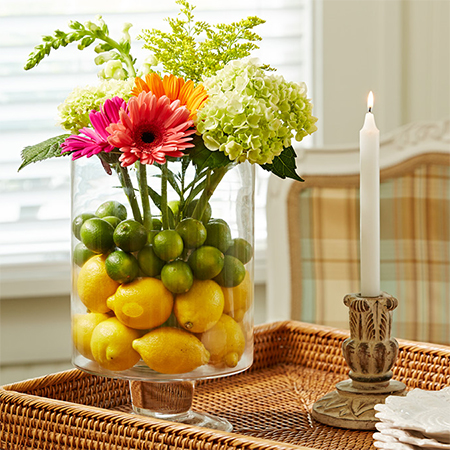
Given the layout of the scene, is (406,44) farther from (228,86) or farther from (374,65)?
(228,86)

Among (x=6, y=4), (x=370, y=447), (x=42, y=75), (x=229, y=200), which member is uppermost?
(x=6, y=4)

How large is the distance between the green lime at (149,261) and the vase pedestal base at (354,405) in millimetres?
251

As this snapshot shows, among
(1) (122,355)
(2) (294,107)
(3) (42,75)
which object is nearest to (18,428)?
(1) (122,355)

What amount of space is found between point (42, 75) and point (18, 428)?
117cm

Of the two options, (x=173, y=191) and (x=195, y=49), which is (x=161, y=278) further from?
(x=195, y=49)

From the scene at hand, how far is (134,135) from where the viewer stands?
61cm

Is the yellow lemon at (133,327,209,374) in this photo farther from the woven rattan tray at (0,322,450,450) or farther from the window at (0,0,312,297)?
the window at (0,0,312,297)

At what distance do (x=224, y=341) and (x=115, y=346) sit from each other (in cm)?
10

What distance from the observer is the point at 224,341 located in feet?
2.15

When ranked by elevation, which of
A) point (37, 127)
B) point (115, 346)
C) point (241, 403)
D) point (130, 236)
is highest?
point (37, 127)

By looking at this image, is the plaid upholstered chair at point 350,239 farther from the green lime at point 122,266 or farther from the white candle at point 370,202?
the green lime at point 122,266

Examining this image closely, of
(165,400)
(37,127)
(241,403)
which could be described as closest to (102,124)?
(165,400)

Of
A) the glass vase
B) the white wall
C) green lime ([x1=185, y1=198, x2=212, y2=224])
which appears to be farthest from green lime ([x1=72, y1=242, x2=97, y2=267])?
the white wall

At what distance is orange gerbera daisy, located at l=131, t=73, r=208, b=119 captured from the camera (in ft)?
2.09
